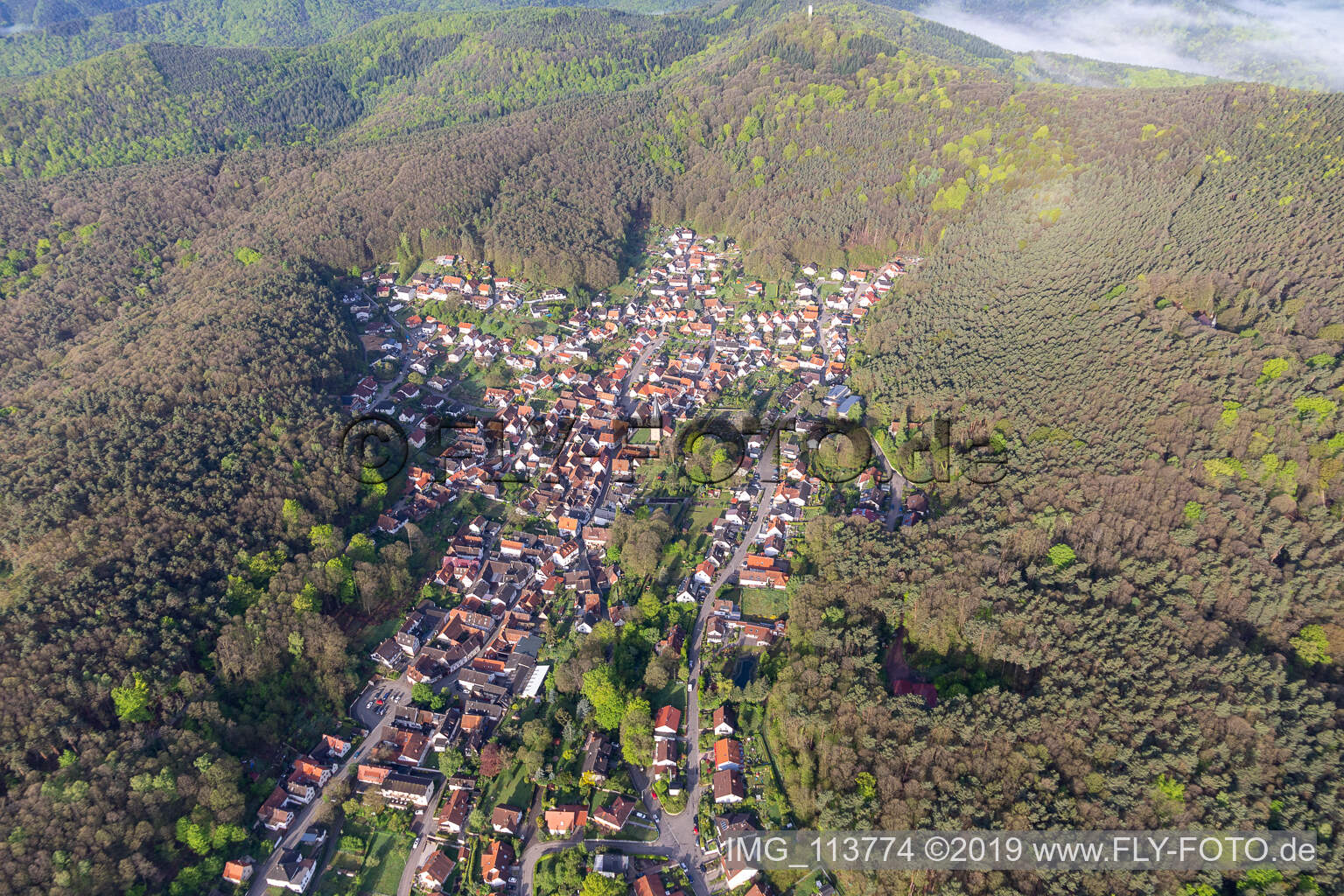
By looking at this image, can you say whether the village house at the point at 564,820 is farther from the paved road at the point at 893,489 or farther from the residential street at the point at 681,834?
the paved road at the point at 893,489

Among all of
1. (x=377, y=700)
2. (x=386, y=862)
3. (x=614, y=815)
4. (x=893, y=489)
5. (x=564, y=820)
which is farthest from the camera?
(x=893, y=489)

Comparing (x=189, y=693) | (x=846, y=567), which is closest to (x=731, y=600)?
(x=846, y=567)

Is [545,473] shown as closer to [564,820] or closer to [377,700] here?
[377,700]

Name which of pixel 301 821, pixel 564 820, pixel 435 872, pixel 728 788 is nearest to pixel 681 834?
pixel 728 788

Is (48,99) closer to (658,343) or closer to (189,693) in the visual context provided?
(658,343)

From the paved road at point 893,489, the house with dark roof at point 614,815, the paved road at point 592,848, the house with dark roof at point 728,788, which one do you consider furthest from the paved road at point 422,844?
the paved road at point 893,489

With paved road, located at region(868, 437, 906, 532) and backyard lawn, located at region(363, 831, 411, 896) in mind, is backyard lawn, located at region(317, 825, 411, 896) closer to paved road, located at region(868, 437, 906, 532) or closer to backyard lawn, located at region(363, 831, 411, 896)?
backyard lawn, located at region(363, 831, 411, 896)

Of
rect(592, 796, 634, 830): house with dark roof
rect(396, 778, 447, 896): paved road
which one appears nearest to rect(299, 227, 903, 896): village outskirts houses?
rect(592, 796, 634, 830): house with dark roof
